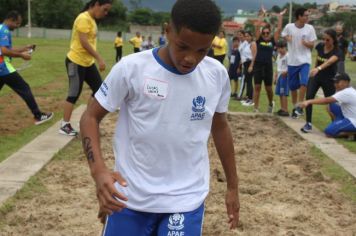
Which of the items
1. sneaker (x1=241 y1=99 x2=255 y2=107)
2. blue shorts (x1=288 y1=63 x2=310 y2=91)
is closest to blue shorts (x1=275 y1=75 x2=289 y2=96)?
blue shorts (x1=288 y1=63 x2=310 y2=91)

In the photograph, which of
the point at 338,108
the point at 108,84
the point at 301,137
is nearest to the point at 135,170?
the point at 108,84

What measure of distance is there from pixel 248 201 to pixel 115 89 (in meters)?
3.20

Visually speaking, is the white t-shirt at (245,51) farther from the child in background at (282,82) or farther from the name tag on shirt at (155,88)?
the name tag on shirt at (155,88)

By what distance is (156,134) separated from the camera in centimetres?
245

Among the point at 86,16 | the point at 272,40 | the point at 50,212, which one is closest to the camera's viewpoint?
the point at 50,212

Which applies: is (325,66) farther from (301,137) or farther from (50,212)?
(50,212)

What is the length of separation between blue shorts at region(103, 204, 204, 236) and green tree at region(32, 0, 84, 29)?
335 ft

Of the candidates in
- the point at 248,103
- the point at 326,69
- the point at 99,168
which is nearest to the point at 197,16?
the point at 99,168

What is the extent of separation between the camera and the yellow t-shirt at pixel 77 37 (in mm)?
7527

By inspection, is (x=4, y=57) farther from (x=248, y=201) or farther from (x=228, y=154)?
(x=228, y=154)

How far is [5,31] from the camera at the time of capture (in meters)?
8.45

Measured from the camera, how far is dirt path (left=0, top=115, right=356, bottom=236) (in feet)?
14.9

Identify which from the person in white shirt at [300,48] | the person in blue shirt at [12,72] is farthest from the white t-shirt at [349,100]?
the person in blue shirt at [12,72]

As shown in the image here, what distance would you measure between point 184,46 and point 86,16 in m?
5.55
